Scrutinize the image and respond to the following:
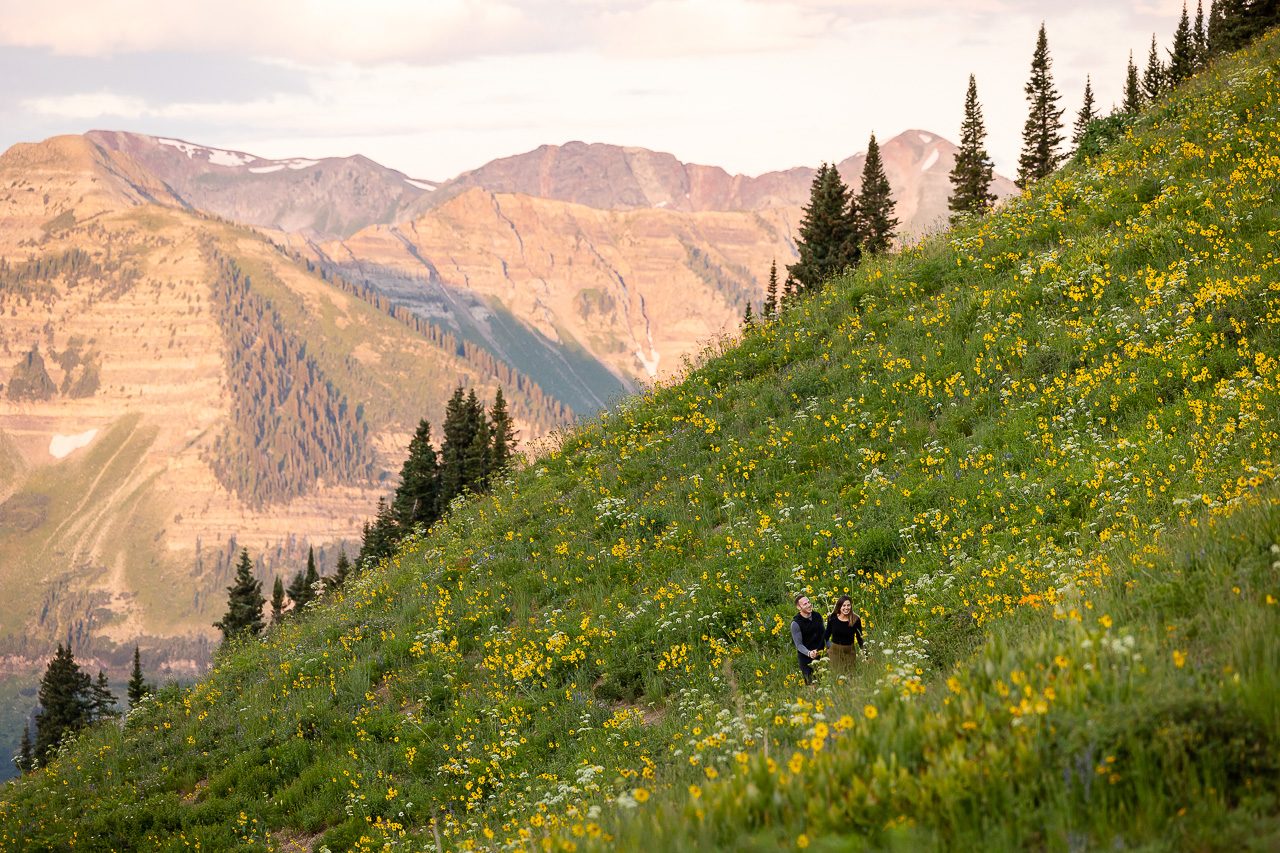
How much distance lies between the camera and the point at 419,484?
6750 cm

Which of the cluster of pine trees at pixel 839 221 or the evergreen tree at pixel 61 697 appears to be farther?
the evergreen tree at pixel 61 697

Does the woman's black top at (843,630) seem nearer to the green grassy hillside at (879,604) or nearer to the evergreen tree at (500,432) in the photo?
the green grassy hillside at (879,604)

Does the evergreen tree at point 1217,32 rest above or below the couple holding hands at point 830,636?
above

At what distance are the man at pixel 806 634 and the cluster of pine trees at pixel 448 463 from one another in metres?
53.5

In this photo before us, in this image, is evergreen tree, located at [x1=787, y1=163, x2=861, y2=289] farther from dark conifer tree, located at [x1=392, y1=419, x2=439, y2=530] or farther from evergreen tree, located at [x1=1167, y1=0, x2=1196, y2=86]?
dark conifer tree, located at [x1=392, y1=419, x2=439, y2=530]

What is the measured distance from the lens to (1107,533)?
8.23 metres

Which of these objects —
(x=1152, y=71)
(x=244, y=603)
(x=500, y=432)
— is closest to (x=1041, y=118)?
(x=1152, y=71)

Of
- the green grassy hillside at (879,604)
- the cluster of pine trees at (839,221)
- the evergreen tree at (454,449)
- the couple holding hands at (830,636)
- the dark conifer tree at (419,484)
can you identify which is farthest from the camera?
the dark conifer tree at (419,484)

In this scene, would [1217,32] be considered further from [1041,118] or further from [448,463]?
[448,463]

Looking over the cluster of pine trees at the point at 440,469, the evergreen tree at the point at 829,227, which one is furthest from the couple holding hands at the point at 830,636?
the cluster of pine trees at the point at 440,469

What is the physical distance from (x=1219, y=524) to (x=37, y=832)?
→ 15.4 meters

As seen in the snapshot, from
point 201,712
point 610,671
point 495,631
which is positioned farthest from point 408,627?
point 610,671

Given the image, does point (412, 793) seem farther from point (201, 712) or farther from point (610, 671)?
point (201, 712)

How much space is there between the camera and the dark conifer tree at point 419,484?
66.1 meters
